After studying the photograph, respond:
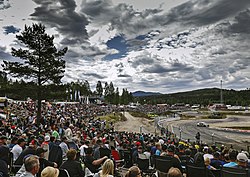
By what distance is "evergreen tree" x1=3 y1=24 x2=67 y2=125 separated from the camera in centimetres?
2512

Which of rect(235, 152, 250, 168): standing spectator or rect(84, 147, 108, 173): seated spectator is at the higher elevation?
rect(235, 152, 250, 168): standing spectator

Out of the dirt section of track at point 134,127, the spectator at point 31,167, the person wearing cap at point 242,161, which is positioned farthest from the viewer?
the dirt section of track at point 134,127

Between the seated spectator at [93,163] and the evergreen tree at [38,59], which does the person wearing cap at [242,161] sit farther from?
the evergreen tree at [38,59]

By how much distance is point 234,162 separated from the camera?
240 inches

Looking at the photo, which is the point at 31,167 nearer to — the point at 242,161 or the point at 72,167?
the point at 72,167

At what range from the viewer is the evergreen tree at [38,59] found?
25125mm

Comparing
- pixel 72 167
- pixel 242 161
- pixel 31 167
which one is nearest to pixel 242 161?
pixel 242 161

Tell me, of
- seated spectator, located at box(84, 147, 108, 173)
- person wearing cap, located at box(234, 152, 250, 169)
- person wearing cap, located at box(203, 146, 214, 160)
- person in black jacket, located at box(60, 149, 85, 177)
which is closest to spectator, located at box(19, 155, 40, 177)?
person in black jacket, located at box(60, 149, 85, 177)

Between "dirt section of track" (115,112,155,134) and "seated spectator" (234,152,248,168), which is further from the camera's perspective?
"dirt section of track" (115,112,155,134)

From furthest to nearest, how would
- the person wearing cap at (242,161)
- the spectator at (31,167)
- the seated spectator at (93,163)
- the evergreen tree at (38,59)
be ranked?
the evergreen tree at (38,59), the seated spectator at (93,163), the person wearing cap at (242,161), the spectator at (31,167)

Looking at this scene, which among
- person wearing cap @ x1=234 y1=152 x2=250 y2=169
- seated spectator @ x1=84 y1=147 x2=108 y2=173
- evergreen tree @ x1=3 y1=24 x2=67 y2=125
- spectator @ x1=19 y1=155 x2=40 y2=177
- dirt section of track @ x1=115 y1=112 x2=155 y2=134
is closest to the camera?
spectator @ x1=19 y1=155 x2=40 y2=177

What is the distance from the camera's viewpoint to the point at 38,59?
25.6 m

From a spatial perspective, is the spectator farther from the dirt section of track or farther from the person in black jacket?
the dirt section of track

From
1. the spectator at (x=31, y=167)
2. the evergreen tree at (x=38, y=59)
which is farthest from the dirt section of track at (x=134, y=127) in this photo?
the spectator at (x=31, y=167)
